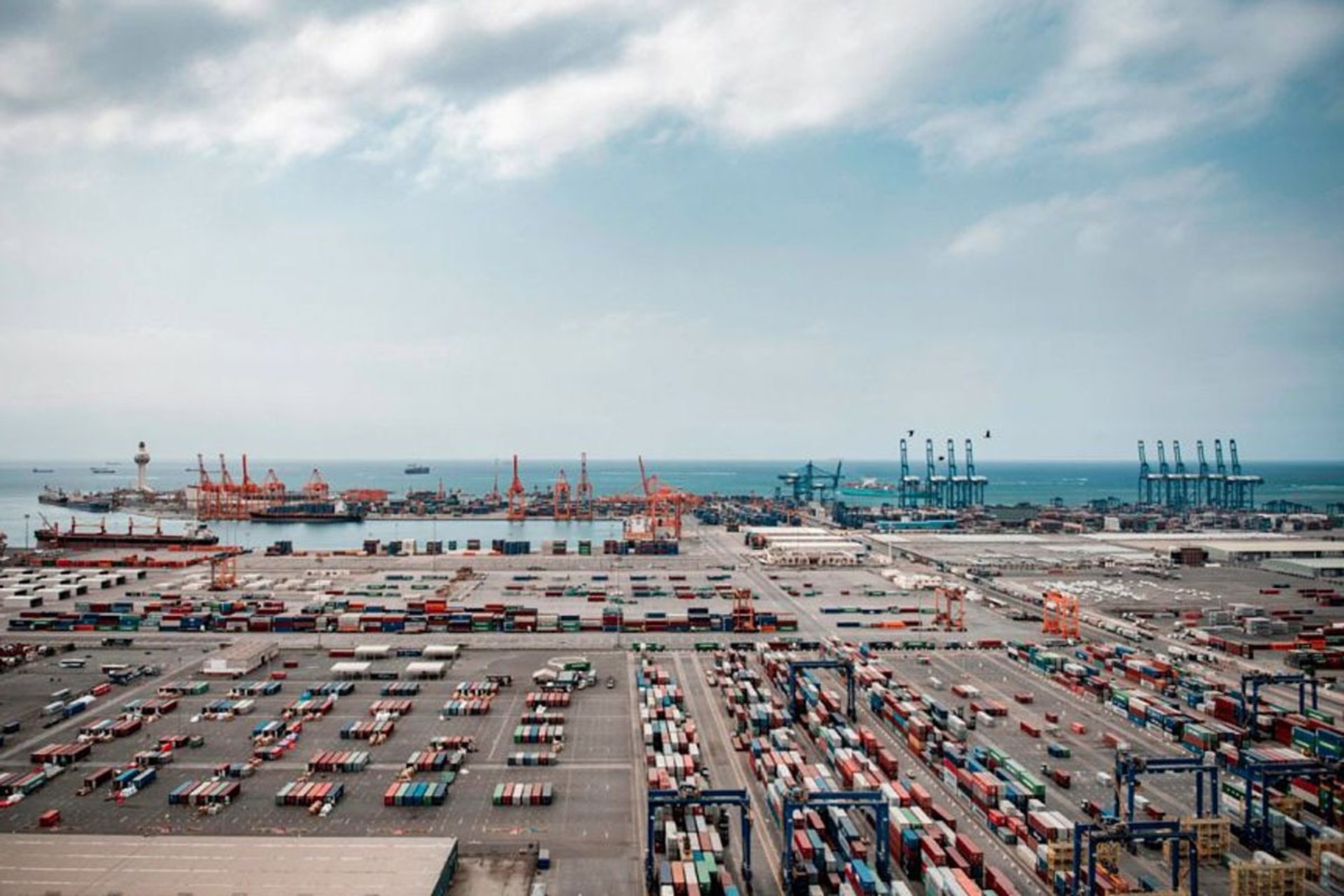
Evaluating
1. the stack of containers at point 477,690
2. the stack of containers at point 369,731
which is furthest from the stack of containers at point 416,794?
the stack of containers at point 477,690

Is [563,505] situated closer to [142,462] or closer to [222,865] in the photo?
[142,462]

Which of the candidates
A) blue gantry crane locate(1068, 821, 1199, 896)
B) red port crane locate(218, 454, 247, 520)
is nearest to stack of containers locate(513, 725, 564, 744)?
blue gantry crane locate(1068, 821, 1199, 896)

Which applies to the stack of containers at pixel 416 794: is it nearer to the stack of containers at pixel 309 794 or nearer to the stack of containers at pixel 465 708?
the stack of containers at pixel 309 794

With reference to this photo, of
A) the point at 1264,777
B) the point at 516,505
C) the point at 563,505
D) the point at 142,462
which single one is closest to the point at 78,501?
the point at 142,462

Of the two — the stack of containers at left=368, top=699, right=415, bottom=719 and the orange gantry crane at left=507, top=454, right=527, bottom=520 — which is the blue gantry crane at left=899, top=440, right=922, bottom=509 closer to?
the orange gantry crane at left=507, top=454, right=527, bottom=520

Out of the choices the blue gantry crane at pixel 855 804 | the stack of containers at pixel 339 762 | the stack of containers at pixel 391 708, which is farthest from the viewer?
the stack of containers at pixel 391 708

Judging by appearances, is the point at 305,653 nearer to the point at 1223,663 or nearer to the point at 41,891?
the point at 41,891
